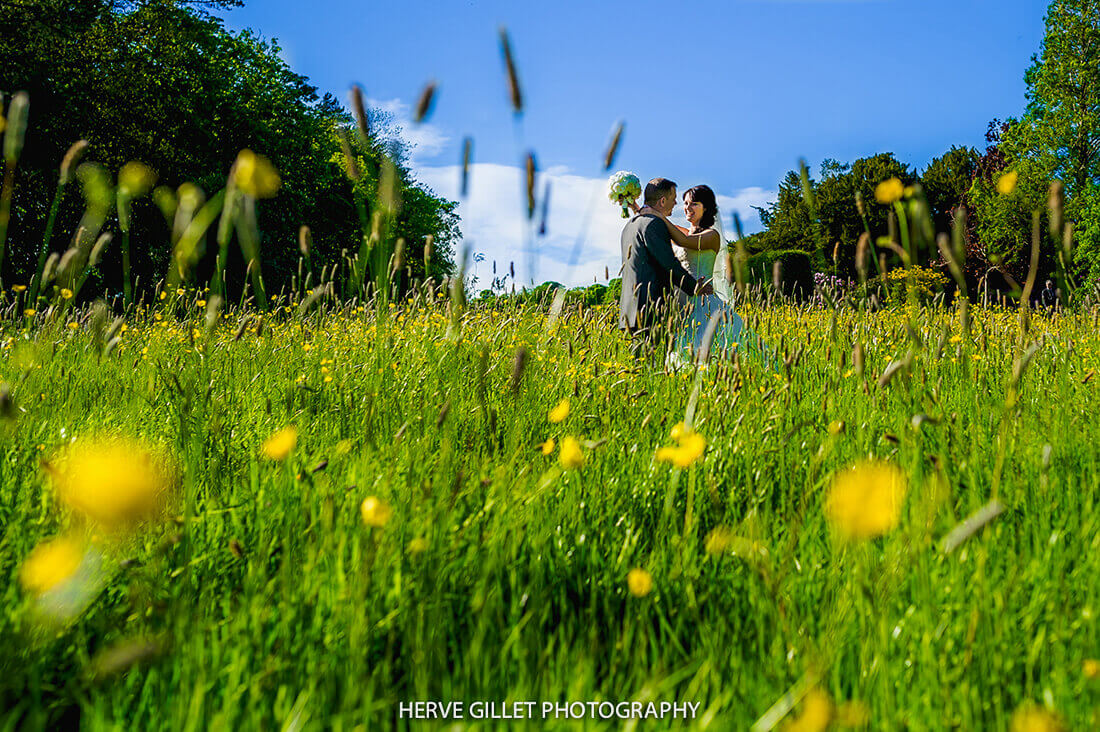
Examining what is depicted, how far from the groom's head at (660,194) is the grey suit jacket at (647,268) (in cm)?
27

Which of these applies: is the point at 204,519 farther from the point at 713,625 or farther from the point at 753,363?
→ the point at 753,363

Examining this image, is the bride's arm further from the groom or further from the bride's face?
the bride's face

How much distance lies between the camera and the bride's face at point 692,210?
262 inches

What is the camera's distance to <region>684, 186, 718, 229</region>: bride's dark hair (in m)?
6.63

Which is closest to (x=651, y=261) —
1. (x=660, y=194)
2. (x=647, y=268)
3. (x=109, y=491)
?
(x=647, y=268)

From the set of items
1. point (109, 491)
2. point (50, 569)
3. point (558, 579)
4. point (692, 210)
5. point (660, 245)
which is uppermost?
point (692, 210)

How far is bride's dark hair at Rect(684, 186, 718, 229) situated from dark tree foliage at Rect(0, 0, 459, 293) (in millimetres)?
12216

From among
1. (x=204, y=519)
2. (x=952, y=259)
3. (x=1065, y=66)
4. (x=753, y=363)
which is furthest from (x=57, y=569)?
(x=1065, y=66)

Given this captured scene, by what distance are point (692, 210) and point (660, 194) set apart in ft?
2.49

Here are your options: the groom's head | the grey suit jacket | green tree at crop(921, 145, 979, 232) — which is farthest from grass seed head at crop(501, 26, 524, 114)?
green tree at crop(921, 145, 979, 232)

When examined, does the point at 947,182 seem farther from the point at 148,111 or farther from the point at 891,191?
the point at 891,191

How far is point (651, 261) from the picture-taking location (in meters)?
5.89

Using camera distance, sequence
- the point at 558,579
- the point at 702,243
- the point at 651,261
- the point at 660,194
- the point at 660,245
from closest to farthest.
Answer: the point at 558,579 → the point at 660,245 → the point at 651,261 → the point at 660,194 → the point at 702,243

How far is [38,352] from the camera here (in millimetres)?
3248
